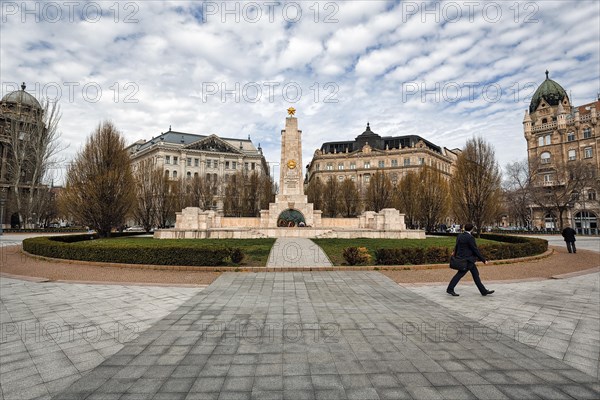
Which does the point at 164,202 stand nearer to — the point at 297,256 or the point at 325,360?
the point at 297,256

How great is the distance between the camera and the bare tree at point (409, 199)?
4091cm

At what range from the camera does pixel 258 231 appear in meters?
25.5

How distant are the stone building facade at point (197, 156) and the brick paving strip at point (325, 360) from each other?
71.3 meters

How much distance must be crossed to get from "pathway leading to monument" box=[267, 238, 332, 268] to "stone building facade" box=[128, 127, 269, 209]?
60.1m

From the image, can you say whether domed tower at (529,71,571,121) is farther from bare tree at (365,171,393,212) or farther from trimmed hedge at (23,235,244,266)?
trimmed hedge at (23,235,244,266)

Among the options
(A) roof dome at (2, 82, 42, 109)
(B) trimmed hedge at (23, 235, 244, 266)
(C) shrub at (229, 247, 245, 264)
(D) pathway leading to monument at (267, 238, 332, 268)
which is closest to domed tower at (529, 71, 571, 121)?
(D) pathway leading to monument at (267, 238, 332, 268)

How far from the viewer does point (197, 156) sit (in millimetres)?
80312

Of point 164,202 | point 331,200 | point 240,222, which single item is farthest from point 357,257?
point 331,200

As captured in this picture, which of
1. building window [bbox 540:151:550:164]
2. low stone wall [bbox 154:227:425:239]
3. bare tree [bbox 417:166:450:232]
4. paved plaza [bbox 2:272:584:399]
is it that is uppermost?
building window [bbox 540:151:550:164]

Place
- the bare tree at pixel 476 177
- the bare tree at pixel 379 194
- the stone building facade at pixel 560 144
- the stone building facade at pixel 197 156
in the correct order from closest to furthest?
the bare tree at pixel 476 177
the bare tree at pixel 379 194
the stone building facade at pixel 560 144
the stone building facade at pixel 197 156

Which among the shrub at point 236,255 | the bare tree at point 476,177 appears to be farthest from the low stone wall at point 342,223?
the shrub at point 236,255

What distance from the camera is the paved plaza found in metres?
3.66

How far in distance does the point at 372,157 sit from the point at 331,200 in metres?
39.3

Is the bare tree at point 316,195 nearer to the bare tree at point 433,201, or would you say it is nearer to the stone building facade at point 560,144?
the bare tree at point 433,201
